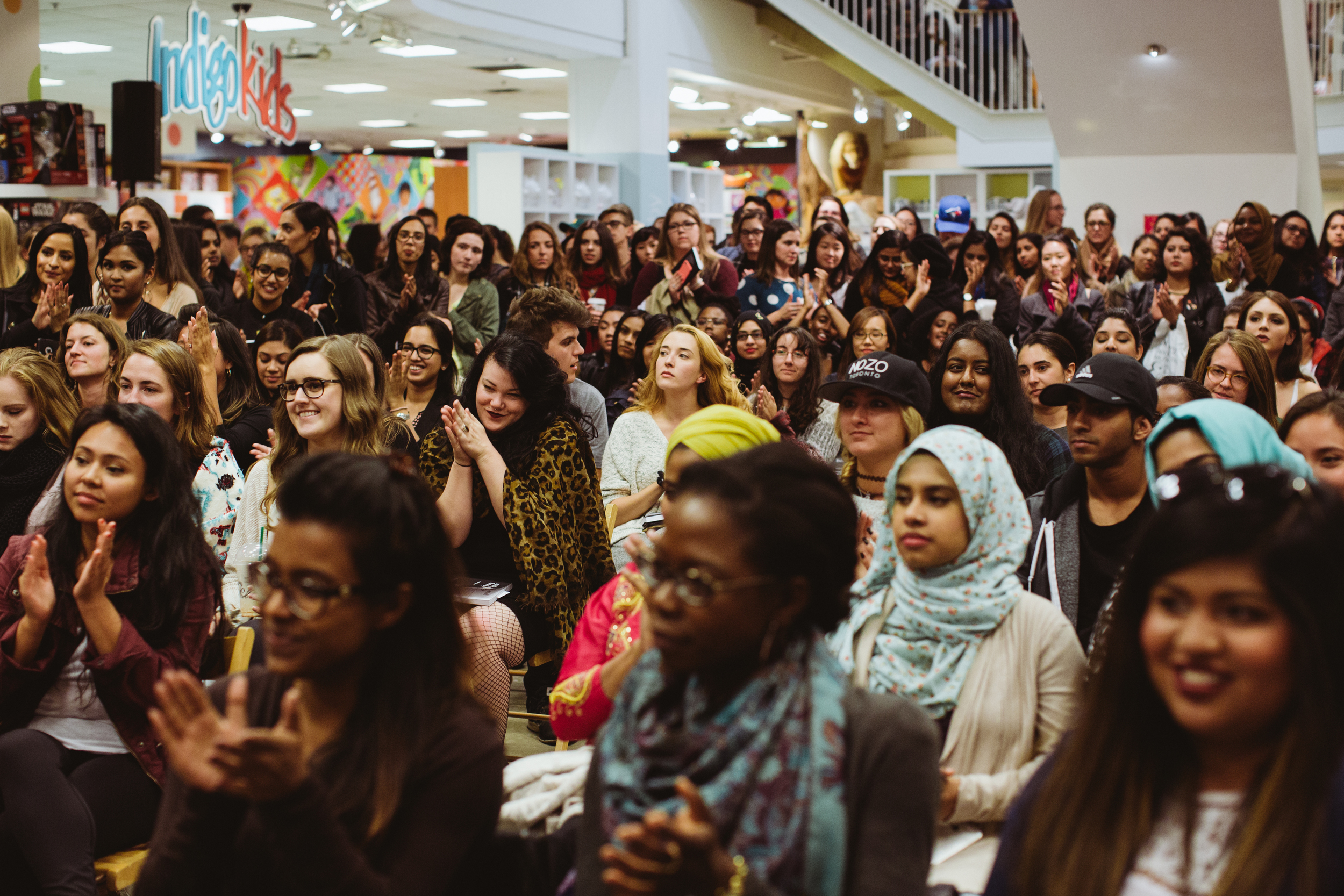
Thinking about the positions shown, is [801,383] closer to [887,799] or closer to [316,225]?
[316,225]

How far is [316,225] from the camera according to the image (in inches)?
262

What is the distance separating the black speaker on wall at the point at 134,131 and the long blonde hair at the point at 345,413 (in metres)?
4.47

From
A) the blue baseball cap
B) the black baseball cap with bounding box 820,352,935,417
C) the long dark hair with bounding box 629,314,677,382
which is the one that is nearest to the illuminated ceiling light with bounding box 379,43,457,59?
the blue baseball cap

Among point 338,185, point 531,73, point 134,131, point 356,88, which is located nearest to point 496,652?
point 134,131

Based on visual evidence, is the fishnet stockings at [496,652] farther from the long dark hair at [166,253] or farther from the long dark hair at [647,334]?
the long dark hair at [166,253]

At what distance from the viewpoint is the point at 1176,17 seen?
9.23 metres

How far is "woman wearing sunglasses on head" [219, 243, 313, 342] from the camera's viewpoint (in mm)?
5949

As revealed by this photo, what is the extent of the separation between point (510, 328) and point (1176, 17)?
6821 mm

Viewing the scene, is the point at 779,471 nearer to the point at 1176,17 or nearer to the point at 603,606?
the point at 603,606

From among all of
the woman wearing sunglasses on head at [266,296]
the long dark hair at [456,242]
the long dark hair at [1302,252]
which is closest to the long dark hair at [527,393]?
the woman wearing sunglasses on head at [266,296]

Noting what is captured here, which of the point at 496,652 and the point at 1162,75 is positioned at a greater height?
the point at 1162,75

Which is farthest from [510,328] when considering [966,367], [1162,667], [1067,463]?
[1162,667]

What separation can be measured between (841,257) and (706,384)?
328 centimetres

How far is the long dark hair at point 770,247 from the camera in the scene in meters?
6.88
